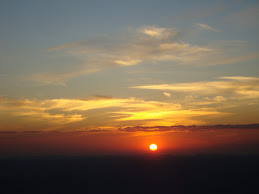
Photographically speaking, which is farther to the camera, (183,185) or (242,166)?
(242,166)

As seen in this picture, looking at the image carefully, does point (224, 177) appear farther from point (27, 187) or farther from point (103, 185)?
point (27, 187)

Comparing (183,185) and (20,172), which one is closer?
(183,185)

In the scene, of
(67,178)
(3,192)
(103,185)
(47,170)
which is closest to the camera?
(3,192)

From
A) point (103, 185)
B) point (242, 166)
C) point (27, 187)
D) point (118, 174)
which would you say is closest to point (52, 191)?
point (27, 187)

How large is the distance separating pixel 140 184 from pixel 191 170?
39760 millimetres

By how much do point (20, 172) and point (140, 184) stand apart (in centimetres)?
7442

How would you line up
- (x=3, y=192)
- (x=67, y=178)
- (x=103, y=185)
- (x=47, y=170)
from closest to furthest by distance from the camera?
1. (x=3, y=192)
2. (x=103, y=185)
3. (x=67, y=178)
4. (x=47, y=170)

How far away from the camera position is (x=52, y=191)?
161500 mm

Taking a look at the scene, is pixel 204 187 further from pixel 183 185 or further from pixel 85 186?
pixel 85 186

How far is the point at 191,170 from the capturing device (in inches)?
7574

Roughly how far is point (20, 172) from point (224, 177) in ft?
Answer: 397

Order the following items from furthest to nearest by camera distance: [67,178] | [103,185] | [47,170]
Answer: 1. [47,170]
2. [67,178]
3. [103,185]

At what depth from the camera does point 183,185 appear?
168 meters

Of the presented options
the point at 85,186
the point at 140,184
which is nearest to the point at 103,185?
the point at 85,186
